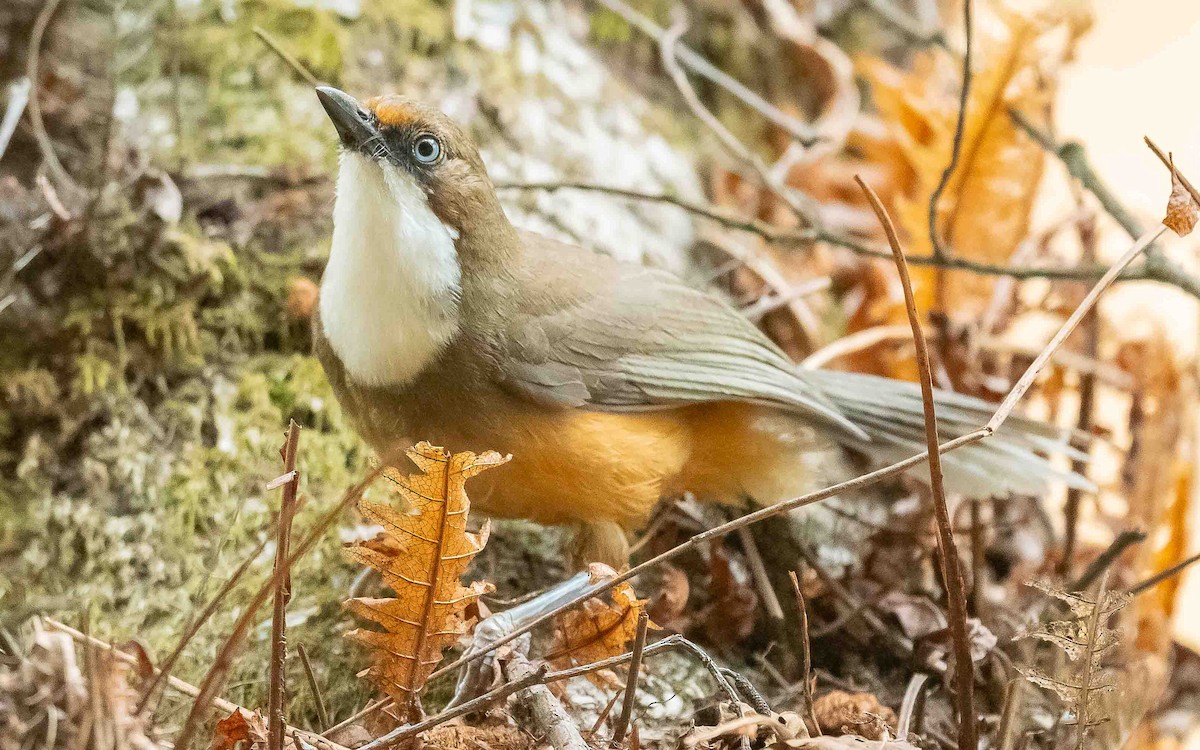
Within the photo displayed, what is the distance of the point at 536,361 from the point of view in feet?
8.83

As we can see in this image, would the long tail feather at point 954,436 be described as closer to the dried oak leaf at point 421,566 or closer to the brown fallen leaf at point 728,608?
the brown fallen leaf at point 728,608

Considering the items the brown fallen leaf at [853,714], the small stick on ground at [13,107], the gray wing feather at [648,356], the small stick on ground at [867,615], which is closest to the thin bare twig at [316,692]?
the gray wing feather at [648,356]

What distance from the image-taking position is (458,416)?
102 inches

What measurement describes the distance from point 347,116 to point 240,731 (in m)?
1.43

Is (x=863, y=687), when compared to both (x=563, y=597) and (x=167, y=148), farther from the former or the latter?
(x=167, y=148)

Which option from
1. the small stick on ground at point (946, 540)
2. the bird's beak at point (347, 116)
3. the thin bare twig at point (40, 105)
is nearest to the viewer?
the small stick on ground at point (946, 540)

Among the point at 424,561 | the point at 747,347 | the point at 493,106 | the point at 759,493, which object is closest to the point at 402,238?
the point at 424,561

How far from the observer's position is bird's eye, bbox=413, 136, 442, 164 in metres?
2.58

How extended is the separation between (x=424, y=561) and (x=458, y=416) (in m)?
0.65

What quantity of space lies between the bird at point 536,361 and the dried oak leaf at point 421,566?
1.10 feet

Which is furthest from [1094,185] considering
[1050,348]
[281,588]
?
[281,588]

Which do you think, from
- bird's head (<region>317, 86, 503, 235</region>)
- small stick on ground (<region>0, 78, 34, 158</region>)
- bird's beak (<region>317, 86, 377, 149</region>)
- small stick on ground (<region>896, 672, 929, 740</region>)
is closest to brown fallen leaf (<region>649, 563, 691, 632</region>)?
small stick on ground (<region>896, 672, 929, 740</region>)

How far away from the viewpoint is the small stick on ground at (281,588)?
1.56 m

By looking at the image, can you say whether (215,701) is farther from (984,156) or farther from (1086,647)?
(984,156)
